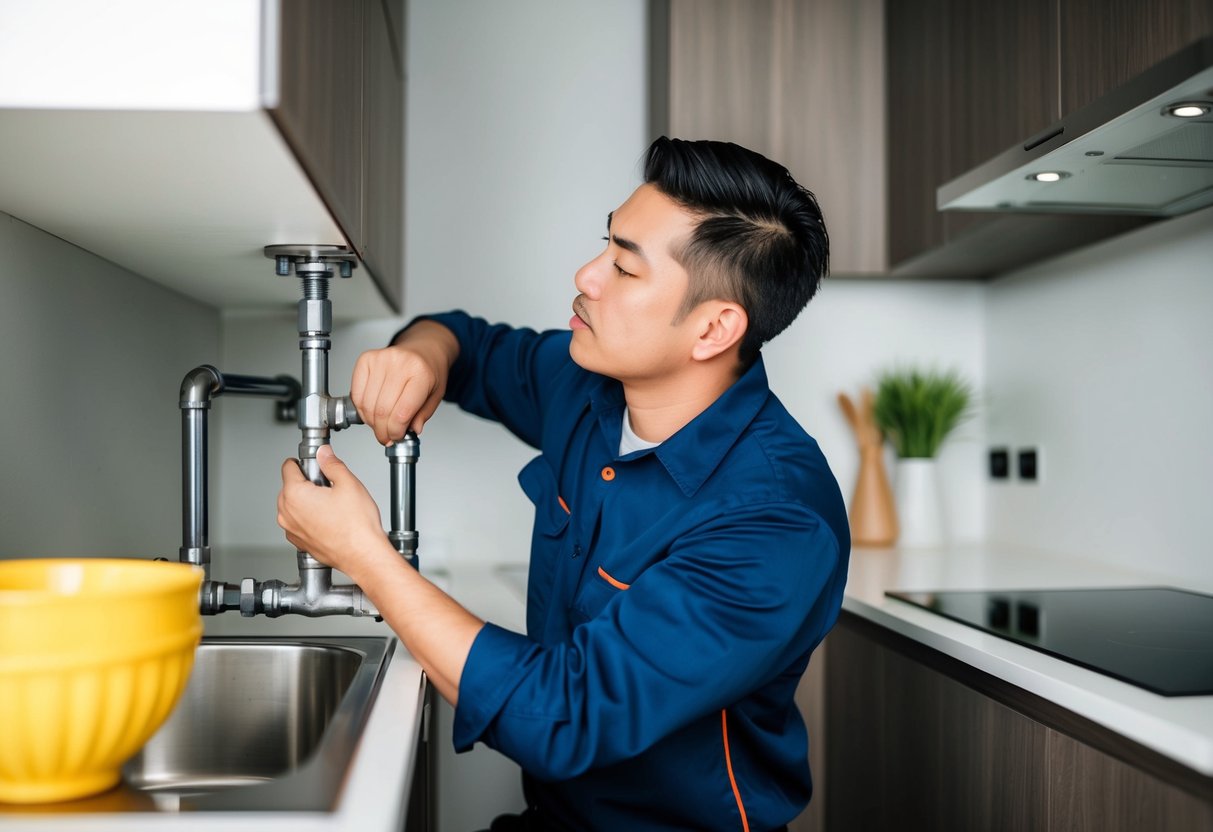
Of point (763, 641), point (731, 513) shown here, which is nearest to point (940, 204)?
point (731, 513)

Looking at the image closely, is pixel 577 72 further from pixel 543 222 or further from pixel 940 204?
pixel 940 204

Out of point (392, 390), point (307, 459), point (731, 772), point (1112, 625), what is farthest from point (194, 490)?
point (1112, 625)

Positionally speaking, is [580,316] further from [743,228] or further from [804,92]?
[804,92]

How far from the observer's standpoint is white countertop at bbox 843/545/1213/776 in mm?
976

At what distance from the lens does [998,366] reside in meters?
2.39

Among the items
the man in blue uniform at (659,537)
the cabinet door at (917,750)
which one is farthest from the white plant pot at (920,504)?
the man in blue uniform at (659,537)

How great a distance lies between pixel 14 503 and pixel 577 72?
5.00 ft

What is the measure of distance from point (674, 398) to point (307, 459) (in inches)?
18.2

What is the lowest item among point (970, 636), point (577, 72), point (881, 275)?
point (970, 636)

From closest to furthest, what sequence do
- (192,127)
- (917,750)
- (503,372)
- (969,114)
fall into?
(192,127) → (917,750) → (503,372) → (969,114)

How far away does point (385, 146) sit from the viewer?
1.75 meters

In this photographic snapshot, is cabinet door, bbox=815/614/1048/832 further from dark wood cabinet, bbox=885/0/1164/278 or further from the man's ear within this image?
dark wood cabinet, bbox=885/0/1164/278

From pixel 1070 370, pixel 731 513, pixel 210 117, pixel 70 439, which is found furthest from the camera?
pixel 1070 370

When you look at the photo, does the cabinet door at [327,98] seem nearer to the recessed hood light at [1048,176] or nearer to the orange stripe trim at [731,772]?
the orange stripe trim at [731,772]
